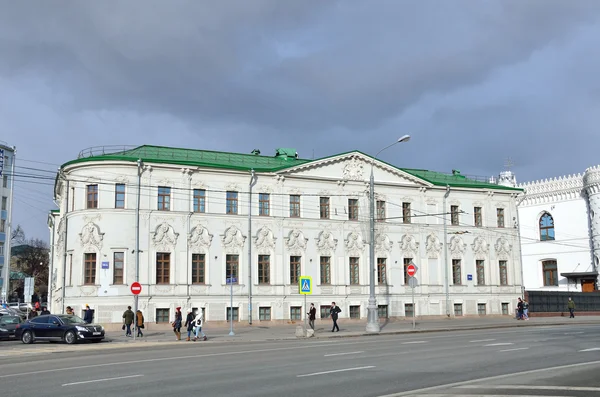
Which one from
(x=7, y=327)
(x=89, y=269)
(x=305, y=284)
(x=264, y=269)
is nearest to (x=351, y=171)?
(x=264, y=269)

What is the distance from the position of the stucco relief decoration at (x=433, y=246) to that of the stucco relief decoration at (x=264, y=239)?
13497mm

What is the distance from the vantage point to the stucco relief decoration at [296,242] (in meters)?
45.4

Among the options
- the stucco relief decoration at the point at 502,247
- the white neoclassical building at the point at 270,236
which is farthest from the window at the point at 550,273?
the stucco relief decoration at the point at 502,247

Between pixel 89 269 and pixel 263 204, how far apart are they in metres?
12.6

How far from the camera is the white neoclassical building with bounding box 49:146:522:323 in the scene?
40719 mm

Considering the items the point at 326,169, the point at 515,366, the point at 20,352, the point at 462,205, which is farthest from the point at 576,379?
the point at 462,205

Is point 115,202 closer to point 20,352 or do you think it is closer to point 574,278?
point 20,352

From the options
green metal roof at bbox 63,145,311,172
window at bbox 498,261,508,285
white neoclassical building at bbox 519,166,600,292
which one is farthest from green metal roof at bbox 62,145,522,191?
white neoclassical building at bbox 519,166,600,292

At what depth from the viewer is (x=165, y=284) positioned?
41.3 m

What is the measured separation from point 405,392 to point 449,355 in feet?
26.8

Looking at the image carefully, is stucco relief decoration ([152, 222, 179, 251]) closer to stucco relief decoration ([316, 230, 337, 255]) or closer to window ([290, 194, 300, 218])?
window ([290, 194, 300, 218])

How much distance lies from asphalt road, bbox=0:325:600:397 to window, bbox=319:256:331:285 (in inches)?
902

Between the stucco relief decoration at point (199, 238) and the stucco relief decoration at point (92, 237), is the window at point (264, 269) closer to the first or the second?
the stucco relief decoration at point (199, 238)

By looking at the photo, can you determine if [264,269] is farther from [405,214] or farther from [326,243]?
[405,214]
